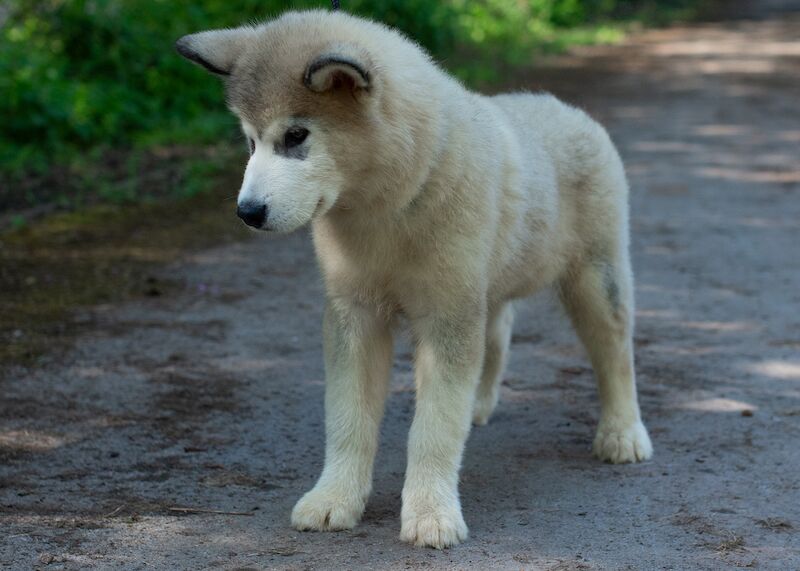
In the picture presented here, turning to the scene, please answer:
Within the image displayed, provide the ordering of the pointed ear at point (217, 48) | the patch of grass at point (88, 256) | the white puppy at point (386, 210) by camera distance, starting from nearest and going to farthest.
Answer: the white puppy at point (386, 210)
the pointed ear at point (217, 48)
the patch of grass at point (88, 256)

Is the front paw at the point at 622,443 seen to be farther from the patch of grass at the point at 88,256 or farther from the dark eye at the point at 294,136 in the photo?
the patch of grass at the point at 88,256

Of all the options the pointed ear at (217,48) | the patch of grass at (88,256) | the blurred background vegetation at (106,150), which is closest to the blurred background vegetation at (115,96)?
the blurred background vegetation at (106,150)

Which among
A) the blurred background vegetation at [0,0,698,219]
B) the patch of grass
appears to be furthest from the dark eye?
the blurred background vegetation at [0,0,698,219]

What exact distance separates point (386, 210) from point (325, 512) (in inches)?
42.7

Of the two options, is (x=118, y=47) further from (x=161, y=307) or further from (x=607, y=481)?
(x=607, y=481)

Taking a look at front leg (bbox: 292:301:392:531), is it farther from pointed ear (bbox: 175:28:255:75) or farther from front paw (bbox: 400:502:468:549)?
pointed ear (bbox: 175:28:255:75)

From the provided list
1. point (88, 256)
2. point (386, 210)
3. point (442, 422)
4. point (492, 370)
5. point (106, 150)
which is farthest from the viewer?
point (106, 150)

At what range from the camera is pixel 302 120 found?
386cm

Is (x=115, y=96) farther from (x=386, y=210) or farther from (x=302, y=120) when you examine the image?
(x=302, y=120)

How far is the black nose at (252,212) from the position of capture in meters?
3.77

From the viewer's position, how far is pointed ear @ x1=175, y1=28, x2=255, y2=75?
4.07 m

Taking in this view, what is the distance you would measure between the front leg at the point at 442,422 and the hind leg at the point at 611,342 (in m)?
1.03

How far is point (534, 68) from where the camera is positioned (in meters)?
16.7

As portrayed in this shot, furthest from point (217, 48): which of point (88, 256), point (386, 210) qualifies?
point (88, 256)
